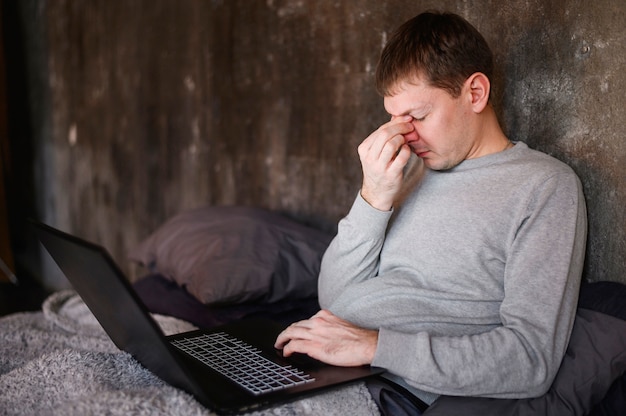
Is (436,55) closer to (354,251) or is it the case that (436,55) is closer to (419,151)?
(419,151)

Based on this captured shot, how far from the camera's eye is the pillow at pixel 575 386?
1.21 meters

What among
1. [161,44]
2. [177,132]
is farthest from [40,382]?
[161,44]

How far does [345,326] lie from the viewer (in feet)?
4.31

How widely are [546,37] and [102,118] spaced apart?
3.32 meters

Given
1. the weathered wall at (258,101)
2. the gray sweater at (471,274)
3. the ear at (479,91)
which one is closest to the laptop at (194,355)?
the gray sweater at (471,274)

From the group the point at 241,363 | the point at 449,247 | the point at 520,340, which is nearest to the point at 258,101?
the point at 449,247

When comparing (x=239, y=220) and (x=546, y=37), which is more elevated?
(x=546, y=37)

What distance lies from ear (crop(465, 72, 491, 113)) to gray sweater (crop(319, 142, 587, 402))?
110 mm

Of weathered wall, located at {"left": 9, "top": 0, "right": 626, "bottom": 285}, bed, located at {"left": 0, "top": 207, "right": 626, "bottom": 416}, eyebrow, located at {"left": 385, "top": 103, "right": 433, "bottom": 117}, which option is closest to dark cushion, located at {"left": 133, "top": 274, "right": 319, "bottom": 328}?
bed, located at {"left": 0, "top": 207, "right": 626, "bottom": 416}

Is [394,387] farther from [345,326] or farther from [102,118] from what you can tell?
[102,118]

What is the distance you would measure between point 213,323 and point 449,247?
0.85 meters

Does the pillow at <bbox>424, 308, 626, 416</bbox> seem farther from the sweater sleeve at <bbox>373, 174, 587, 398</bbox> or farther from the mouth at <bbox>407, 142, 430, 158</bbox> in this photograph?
the mouth at <bbox>407, 142, 430, 158</bbox>

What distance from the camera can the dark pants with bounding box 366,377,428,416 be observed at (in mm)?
1278

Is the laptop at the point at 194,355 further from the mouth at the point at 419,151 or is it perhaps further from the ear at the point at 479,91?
the ear at the point at 479,91
